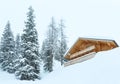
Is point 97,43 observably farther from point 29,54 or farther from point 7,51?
point 7,51

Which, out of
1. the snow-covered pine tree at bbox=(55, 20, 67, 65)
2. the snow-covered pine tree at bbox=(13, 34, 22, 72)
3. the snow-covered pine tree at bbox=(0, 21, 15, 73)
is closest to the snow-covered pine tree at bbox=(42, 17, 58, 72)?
the snow-covered pine tree at bbox=(55, 20, 67, 65)

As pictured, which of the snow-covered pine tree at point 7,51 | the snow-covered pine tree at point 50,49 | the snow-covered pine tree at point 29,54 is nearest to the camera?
the snow-covered pine tree at point 29,54

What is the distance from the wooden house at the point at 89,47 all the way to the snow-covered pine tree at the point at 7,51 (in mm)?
20193

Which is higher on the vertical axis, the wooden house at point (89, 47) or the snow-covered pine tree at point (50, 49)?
the wooden house at point (89, 47)

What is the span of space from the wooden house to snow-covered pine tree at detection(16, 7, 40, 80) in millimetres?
7700

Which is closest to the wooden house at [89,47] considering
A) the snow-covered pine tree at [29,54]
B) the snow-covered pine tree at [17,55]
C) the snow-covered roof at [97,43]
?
the snow-covered roof at [97,43]

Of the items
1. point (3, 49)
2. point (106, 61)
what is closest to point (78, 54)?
point (106, 61)

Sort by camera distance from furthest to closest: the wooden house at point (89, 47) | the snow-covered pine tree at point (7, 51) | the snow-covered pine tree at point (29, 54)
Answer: the snow-covered pine tree at point (7, 51) < the snow-covered pine tree at point (29, 54) < the wooden house at point (89, 47)

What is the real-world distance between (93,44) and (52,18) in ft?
99.4

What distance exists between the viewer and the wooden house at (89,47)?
65.1 ft

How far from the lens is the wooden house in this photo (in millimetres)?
19847

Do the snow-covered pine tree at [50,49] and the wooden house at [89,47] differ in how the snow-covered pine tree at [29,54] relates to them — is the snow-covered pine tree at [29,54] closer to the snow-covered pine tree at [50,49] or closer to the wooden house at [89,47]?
the wooden house at [89,47]

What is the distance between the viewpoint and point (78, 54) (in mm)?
24297

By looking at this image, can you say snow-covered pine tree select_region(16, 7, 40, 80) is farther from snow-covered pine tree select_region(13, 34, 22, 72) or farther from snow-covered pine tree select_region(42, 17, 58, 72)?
snow-covered pine tree select_region(42, 17, 58, 72)
